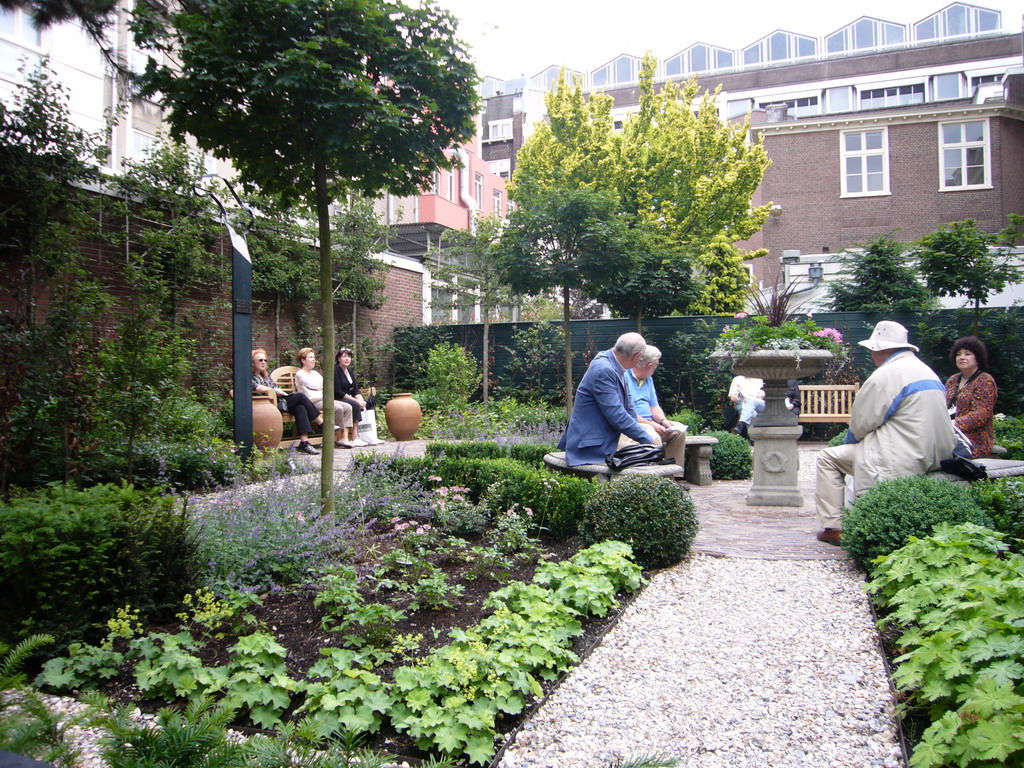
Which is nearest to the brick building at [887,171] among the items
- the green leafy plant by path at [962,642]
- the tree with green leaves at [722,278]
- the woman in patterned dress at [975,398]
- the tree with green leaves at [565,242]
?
the tree with green leaves at [722,278]

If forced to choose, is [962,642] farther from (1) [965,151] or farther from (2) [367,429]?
(1) [965,151]

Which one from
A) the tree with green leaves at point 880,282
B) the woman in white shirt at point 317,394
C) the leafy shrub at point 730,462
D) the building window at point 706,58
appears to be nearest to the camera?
the leafy shrub at point 730,462

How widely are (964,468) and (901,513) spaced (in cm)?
112

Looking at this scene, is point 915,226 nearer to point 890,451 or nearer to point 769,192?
point 769,192

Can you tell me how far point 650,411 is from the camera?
7836mm

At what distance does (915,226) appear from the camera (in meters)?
26.5

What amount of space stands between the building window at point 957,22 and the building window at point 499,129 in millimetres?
28335

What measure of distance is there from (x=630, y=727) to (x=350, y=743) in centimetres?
102

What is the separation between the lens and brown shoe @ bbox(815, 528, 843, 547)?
549 cm

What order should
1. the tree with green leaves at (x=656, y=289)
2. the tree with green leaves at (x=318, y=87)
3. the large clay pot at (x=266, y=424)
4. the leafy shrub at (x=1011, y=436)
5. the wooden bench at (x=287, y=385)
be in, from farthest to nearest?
1. the tree with green leaves at (x=656, y=289)
2. the wooden bench at (x=287, y=385)
3. the large clay pot at (x=266, y=424)
4. the leafy shrub at (x=1011, y=436)
5. the tree with green leaves at (x=318, y=87)

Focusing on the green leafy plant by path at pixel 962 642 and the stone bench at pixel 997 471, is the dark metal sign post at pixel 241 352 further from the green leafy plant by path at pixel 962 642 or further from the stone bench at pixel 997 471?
the stone bench at pixel 997 471

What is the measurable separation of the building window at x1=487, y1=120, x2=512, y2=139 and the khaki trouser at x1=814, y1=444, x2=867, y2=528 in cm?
4462

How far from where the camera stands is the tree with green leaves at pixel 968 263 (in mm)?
12770

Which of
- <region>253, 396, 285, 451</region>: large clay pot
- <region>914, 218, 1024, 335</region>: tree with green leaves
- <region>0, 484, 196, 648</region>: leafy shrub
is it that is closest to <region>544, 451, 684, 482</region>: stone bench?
<region>0, 484, 196, 648</region>: leafy shrub
